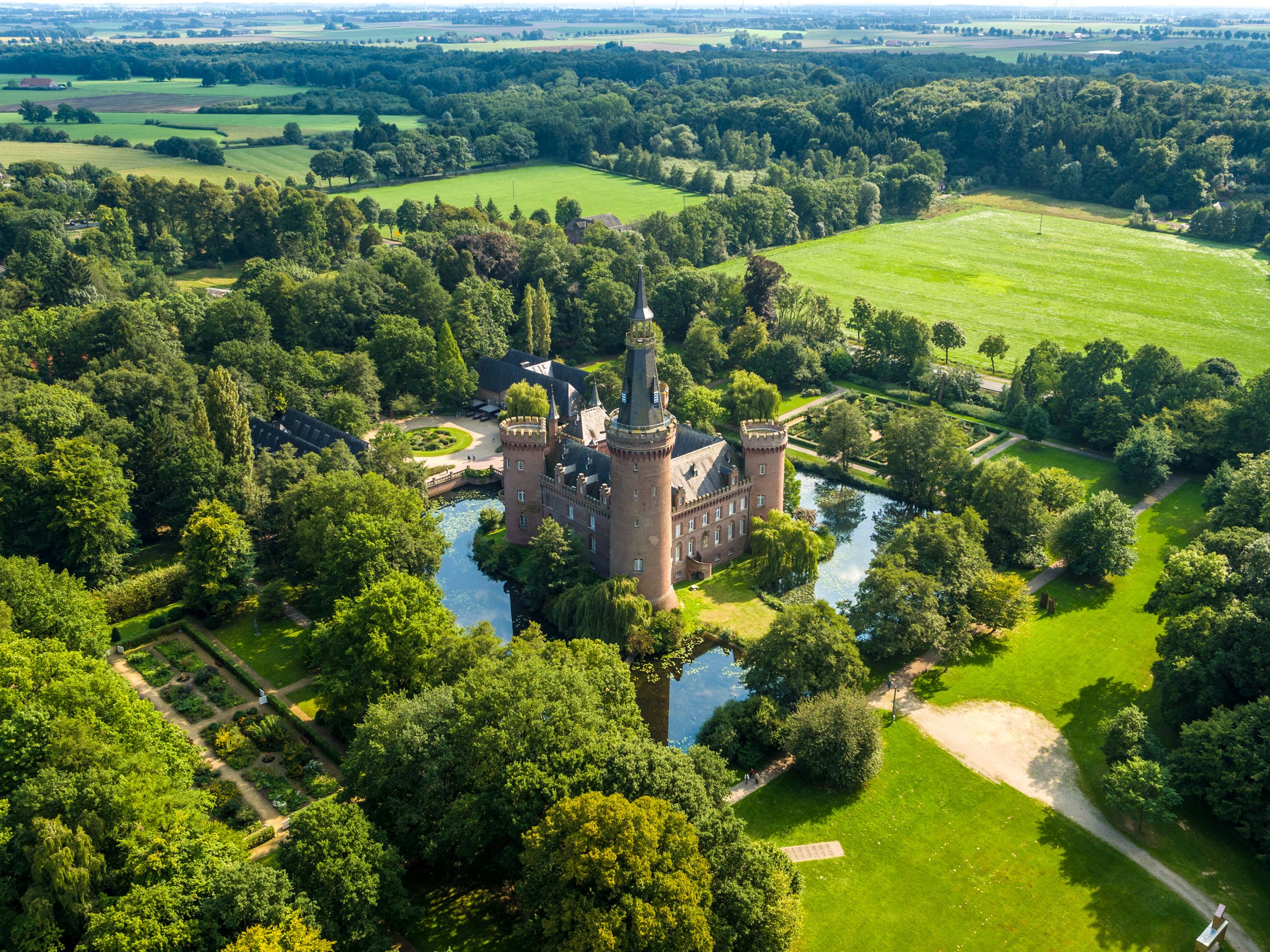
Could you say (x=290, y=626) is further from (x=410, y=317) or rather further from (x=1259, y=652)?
Result: (x=1259, y=652)

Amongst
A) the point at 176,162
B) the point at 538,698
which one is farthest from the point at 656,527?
the point at 176,162

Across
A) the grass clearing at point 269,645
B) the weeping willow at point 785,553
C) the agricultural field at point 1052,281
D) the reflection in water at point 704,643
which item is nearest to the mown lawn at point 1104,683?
the reflection in water at point 704,643

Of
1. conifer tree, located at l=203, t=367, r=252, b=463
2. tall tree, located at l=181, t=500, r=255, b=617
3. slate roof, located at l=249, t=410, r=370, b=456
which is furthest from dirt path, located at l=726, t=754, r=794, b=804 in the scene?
conifer tree, located at l=203, t=367, r=252, b=463

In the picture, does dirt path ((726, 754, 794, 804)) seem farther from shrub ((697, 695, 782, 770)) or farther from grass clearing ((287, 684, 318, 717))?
grass clearing ((287, 684, 318, 717))

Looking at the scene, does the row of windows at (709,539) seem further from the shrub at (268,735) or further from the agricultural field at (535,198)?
the agricultural field at (535,198)

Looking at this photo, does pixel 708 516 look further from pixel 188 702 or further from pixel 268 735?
pixel 188 702

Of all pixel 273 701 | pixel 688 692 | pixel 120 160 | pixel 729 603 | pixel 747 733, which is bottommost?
pixel 688 692

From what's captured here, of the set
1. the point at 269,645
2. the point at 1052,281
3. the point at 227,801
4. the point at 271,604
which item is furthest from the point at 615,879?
the point at 1052,281
